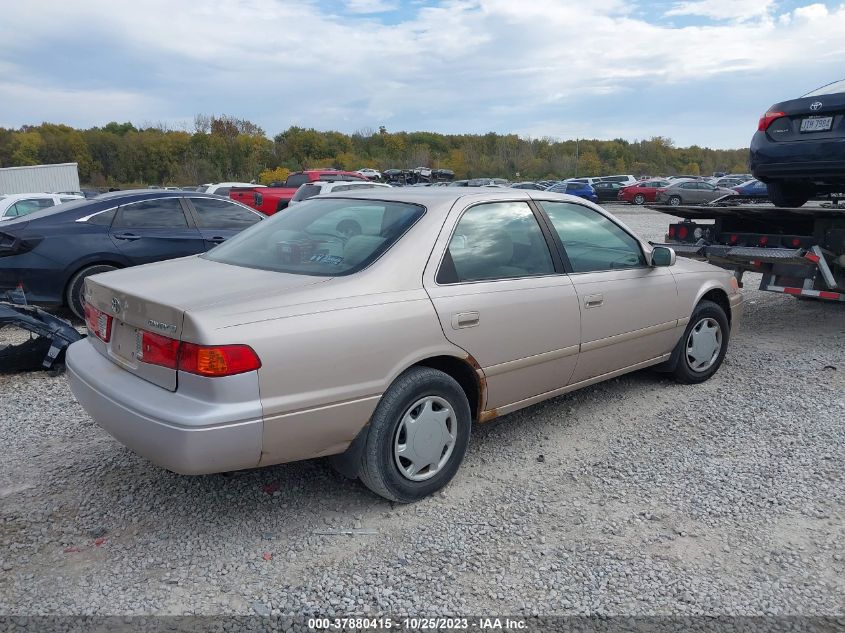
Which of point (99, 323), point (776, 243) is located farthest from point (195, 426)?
point (776, 243)

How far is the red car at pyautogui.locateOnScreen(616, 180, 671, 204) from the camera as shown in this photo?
35.3 m

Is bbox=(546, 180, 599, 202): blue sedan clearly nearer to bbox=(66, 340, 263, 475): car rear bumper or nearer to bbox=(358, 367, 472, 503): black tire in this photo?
bbox=(358, 367, 472, 503): black tire

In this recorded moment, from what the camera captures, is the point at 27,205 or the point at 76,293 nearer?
the point at 76,293

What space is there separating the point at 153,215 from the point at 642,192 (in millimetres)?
32034

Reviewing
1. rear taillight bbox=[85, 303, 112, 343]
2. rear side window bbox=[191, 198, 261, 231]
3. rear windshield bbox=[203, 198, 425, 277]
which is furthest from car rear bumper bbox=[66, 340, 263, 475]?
rear side window bbox=[191, 198, 261, 231]

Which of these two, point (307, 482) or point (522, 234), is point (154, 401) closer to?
point (307, 482)

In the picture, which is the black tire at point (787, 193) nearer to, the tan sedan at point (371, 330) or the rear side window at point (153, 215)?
the tan sedan at point (371, 330)

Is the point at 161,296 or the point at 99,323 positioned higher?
the point at 161,296

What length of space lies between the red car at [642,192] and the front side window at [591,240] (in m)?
32.3

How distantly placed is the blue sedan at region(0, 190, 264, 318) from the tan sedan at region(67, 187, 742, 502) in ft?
12.2

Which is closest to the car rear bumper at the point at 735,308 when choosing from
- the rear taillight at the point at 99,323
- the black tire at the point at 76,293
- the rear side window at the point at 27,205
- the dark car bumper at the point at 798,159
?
the dark car bumper at the point at 798,159

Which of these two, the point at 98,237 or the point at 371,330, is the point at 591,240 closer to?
the point at 371,330

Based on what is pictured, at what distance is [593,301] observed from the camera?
4113 millimetres

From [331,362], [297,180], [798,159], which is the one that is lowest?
[331,362]
